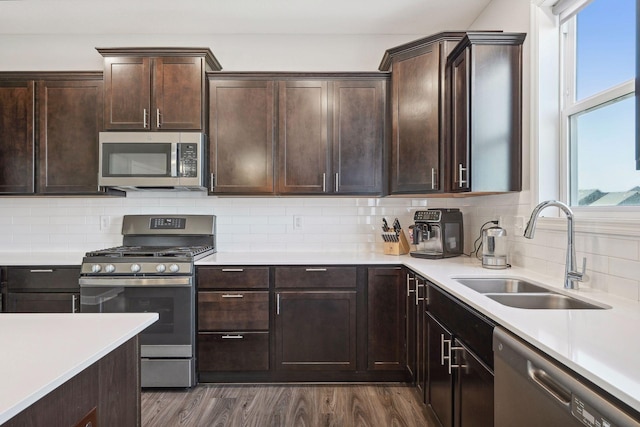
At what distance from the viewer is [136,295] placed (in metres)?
2.59

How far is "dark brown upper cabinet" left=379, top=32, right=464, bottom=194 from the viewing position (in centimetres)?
257

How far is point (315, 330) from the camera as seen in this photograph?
2635 mm

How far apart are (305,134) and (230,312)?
4.71ft

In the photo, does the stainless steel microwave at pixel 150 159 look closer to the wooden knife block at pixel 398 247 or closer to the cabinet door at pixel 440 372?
the wooden knife block at pixel 398 247

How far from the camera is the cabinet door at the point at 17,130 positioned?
9.60 feet

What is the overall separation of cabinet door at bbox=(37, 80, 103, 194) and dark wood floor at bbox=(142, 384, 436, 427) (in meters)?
1.75

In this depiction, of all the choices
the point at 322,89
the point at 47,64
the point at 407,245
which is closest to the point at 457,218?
the point at 407,245

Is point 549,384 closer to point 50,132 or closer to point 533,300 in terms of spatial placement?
A: point 533,300

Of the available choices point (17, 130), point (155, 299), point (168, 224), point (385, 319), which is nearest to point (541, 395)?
point (385, 319)

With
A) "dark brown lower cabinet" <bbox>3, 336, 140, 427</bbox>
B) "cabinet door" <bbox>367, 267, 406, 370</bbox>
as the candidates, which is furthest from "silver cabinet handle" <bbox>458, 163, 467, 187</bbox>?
"dark brown lower cabinet" <bbox>3, 336, 140, 427</bbox>

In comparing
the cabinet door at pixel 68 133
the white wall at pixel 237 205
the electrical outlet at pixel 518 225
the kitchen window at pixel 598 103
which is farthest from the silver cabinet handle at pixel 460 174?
the cabinet door at pixel 68 133

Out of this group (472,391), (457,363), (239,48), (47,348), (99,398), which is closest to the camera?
(47,348)

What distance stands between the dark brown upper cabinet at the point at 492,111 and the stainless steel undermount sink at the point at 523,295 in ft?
1.90

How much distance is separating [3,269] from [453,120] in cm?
330
